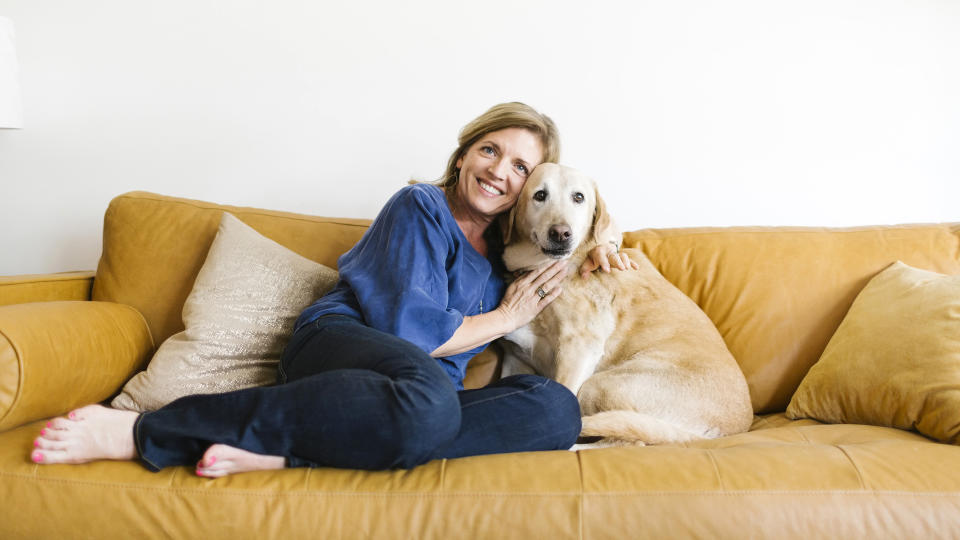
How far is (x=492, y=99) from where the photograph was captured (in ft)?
9.05

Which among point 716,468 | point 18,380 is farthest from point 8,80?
point 716,468

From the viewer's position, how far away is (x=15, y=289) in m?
2.01

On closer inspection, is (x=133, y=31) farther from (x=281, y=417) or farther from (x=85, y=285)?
(x=281, y=417)

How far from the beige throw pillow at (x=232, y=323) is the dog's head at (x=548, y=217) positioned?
25.6 inches

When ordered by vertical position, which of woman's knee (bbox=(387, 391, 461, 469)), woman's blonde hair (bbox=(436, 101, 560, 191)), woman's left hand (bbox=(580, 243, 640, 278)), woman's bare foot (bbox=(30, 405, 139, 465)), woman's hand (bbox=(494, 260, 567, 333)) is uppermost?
woman's blonde hair (bbox=(436, 101, 560, 191))

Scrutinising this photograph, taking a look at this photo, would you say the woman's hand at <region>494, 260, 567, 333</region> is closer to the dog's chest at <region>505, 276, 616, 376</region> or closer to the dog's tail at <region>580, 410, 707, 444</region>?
the dog's chest at <region>505, 276, 616, 376</region>

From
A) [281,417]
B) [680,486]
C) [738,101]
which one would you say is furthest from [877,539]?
[738,101]

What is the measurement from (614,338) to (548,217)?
492 millimetres

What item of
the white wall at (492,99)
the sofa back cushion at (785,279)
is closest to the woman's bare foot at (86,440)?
the white wall at (492,99)

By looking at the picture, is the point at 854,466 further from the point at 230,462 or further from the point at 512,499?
the point at 230,462

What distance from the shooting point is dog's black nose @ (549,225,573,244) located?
2002 mm

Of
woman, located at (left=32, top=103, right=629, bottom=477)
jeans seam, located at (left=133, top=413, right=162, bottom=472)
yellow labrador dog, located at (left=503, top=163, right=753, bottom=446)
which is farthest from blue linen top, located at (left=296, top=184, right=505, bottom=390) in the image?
jeans seam, located at (left=133, top=413, right=162, bottom=472)

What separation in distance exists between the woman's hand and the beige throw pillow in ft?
2.00

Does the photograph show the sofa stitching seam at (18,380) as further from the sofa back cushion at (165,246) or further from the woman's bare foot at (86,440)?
the sofa back cushion at (165,246)
